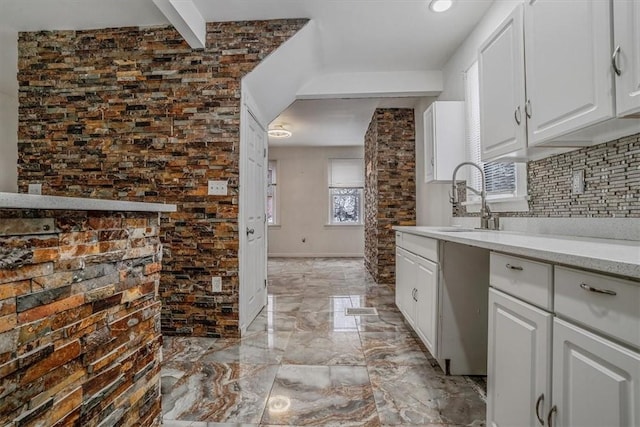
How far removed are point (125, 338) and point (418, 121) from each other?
14.8ft

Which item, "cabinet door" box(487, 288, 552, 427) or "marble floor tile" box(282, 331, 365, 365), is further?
"marble floor tile" box(282, 331, 365, 365)

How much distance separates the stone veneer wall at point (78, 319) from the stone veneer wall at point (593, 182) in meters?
1.98

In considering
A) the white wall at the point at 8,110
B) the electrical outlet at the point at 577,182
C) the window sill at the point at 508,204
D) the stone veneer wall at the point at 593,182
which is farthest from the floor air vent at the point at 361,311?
the white wall at the point at 8,110

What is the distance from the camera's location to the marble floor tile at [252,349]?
2301 mm

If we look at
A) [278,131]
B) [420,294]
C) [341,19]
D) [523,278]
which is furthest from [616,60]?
[278,131]

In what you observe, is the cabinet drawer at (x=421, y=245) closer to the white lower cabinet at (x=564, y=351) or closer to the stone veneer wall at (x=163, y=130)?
the white lower cabinet at (x=564, y=351)

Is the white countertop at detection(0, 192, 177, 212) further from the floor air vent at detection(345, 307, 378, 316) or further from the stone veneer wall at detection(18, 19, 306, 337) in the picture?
the floor air vent at detection(345, 307, 378, 316)

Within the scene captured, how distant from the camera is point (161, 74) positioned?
→ 2811 millimetres

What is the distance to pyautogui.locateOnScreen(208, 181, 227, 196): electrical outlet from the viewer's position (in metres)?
2.76

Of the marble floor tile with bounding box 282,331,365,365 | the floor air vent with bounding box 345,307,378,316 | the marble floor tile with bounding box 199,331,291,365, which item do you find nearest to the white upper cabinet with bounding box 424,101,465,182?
the floor air vent with bounding box 345,307,378,316

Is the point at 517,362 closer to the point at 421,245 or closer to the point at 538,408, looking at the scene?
the point at 538,408

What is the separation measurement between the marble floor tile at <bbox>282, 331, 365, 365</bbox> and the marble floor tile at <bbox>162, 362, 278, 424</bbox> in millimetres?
238

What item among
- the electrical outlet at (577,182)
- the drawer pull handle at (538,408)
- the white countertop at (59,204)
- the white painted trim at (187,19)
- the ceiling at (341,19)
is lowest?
the drawer pull handle at (538,408)

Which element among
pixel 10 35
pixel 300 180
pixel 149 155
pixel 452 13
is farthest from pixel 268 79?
pixel 300 180
